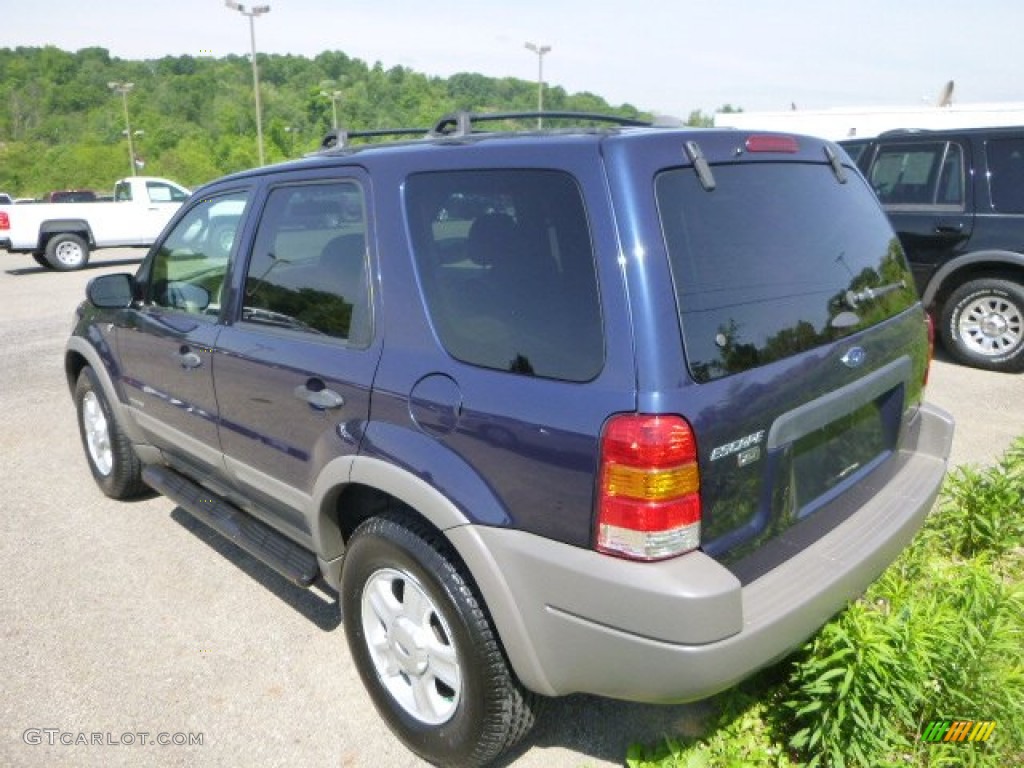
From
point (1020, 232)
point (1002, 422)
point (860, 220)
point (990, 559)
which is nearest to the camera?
point (860, 220)

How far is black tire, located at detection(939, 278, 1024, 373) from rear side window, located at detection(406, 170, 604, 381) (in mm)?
6083

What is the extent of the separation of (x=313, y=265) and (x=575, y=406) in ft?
4.41

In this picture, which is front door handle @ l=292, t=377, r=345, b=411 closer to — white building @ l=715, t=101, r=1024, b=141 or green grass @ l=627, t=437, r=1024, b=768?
green grass @ l=627, t=437, r=1024, b=768

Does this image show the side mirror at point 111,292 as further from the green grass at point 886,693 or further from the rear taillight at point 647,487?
the green grass at point 886,693

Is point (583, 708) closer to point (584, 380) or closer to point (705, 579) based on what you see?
point (705, 579)

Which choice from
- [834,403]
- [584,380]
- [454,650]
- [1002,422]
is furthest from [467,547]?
[1002,422]

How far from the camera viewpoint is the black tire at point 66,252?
1570cm

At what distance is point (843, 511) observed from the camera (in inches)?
93.5

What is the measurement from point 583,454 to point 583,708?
1282mm

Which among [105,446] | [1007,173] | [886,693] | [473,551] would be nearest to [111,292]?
[105,446]

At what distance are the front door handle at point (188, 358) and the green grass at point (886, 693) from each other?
2.29m

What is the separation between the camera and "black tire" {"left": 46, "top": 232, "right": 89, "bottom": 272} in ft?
51.5

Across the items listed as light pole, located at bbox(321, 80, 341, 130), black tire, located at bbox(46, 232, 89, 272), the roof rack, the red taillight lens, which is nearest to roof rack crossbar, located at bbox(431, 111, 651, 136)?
the roof rack

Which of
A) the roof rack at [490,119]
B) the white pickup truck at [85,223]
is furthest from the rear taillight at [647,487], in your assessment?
the white pickup truck at [85,223]
